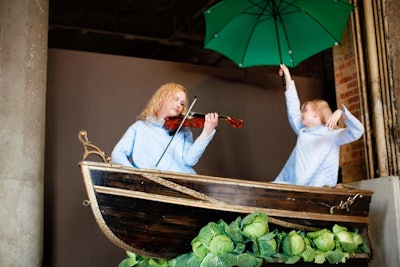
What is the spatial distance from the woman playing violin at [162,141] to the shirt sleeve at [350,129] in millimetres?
1044

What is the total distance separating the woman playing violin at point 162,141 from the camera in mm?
4043

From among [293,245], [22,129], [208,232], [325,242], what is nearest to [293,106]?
[325,242]

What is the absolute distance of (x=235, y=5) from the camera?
509cm

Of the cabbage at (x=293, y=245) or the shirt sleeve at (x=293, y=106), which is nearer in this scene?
the cabbage at (x=293, y=245)

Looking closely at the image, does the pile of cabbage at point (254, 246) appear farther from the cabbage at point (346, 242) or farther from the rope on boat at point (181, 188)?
the rope on boat at point (181, 188)

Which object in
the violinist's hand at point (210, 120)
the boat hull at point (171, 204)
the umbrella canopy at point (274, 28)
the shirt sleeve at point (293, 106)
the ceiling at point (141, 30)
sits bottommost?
the boat hull at point (171, 204)

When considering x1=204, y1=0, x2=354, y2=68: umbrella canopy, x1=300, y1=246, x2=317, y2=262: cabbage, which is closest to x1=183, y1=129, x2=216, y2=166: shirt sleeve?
x1=300, y1=246, x2=317, y2=262: cabbage

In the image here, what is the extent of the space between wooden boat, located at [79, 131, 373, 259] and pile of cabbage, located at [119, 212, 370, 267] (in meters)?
0.09

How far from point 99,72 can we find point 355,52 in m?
2.48

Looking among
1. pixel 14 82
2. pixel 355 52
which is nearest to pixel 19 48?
pixel 14 82

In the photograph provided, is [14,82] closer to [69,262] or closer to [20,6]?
[20,6]

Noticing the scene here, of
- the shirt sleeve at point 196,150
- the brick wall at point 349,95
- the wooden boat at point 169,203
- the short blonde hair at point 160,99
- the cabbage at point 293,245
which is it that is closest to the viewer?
the wooden boat at point 169,203

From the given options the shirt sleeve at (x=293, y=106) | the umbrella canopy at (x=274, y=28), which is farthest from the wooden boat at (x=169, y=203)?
the umbrella canopy at (x=274, y=28)

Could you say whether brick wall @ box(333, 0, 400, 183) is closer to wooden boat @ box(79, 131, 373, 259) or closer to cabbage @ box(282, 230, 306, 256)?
wooden boat @ box(79, 131, 373, 259)
